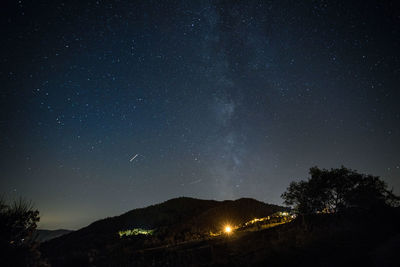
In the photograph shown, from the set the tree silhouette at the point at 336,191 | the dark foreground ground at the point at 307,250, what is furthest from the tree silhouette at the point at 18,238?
the tree silhouette at the point at 336,191

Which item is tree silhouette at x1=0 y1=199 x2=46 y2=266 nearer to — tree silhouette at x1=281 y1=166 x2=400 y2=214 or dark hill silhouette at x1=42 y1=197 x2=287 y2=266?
dark hill silhouette at x1=42 y1=197 x2=287 y2=266

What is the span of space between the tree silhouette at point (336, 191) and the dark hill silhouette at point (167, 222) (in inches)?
252

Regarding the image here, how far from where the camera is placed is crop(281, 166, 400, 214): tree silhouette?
83.3 ft

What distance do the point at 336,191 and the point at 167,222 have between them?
82.0 feet

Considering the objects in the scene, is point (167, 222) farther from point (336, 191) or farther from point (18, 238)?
point (18, 238)

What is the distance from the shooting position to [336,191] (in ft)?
87.3

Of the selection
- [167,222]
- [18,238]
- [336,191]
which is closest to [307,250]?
[18,238]

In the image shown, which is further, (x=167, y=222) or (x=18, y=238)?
(x=167, y=222)

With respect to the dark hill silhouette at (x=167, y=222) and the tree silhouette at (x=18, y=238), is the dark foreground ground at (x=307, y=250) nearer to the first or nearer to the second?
the tree silhouette at (x=18, y=238)

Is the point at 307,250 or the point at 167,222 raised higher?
the point at 307,250

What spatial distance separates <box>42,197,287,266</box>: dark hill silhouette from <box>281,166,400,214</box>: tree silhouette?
641cm

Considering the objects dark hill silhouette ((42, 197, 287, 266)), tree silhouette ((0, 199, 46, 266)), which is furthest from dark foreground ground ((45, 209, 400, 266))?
dark hill silhouette ((42, 197, 287, 266))

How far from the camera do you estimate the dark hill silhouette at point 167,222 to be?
2647cm

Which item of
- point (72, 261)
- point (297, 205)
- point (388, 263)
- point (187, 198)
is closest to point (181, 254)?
point (388, 263)
